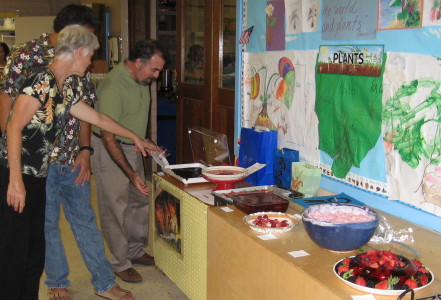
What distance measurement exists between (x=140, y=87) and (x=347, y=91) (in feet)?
4.18

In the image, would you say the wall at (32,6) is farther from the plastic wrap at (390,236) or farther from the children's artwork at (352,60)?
the plastic wrap at (390,236)

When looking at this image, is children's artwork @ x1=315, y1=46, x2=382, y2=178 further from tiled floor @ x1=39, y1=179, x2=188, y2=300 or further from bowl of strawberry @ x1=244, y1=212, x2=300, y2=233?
tiled floor @ x1=39, y1=179, x2=188, y2=300

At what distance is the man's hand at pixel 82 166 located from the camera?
2668 mm

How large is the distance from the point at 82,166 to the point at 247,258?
3.84 feet

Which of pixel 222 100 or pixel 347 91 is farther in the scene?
pixel 222 100

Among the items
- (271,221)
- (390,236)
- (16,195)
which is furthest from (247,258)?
(16,195)

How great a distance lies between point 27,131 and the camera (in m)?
2.13

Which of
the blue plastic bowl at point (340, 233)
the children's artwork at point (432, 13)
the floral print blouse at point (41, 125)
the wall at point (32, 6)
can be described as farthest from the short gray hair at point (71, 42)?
the wall at point (32, 6)

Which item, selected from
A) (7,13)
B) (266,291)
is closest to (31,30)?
(7,13)

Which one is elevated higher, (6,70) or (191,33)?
(191,33)

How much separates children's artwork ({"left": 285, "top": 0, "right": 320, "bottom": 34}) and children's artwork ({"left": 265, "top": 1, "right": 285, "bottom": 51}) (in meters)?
0.05

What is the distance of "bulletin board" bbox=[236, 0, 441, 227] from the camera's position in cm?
186

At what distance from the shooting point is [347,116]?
7.33 feet

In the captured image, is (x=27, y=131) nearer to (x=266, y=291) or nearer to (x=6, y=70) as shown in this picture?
(x=6, y=70)
